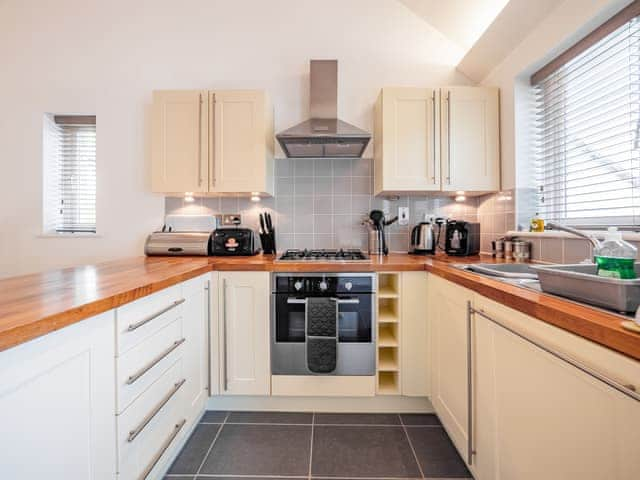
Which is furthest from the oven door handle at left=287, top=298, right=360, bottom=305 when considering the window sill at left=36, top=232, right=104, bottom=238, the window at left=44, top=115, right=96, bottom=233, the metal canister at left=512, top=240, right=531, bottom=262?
the window at left=44, top=115, right=96, bottom=233

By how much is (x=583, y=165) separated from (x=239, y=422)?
7.63 ft

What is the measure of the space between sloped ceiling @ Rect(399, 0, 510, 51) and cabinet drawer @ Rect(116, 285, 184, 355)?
96.2 inches

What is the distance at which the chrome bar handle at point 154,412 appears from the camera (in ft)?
3.33

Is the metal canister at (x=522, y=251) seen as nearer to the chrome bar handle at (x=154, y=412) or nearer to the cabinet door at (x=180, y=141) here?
the chrome bar handle at (x=154, y=412)

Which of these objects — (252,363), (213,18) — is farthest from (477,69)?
(252,363)

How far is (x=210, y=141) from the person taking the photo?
209 centimetres

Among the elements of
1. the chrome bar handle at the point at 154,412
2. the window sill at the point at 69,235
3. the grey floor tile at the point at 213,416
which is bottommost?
the grey floor tile at the point at 213,416

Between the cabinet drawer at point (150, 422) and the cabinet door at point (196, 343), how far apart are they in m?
0.08

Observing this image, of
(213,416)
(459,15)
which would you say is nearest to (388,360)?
(213,416)

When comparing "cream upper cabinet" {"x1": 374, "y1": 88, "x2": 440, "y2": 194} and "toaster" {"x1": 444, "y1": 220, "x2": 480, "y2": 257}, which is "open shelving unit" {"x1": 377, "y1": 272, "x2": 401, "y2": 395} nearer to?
"toaster" {"x1": 444, "y1": 220, "x2": 480, "y2": 257}

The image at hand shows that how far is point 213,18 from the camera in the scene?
7.89 ft

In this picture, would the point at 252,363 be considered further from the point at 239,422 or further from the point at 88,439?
the point at 88,439

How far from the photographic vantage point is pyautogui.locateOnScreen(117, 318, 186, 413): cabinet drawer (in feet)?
3.22

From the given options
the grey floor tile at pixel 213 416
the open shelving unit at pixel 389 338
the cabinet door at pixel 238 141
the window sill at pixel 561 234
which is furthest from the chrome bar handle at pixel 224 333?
the window sill at pixel 561 234
